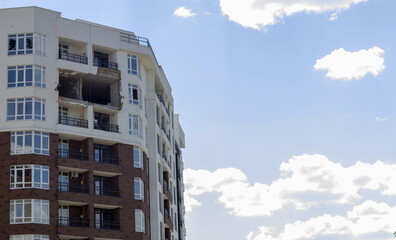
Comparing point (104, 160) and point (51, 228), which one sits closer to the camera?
point (51, 228)

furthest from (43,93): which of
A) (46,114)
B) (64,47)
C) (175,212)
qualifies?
(175,212)

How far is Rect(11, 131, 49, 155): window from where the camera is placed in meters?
71.2

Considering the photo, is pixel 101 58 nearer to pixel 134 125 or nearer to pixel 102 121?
pixel 102 121

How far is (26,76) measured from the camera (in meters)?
73.8

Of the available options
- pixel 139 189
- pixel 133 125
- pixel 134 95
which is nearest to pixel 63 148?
pixel 133 125

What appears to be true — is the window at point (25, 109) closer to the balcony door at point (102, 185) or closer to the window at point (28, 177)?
the window at point (28, 177)

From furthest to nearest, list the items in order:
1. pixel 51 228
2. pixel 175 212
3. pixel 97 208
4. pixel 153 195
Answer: pixel 175 212, pixel 153 195, pixel 97 208, pixel 51 228

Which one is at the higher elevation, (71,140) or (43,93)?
(43,93)

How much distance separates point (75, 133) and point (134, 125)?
7.74 metres

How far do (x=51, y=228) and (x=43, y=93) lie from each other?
47.0 ft

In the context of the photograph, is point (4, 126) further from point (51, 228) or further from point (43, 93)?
point (51, 228)

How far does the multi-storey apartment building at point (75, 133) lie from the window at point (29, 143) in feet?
0.34

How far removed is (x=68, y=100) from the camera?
74.8 m

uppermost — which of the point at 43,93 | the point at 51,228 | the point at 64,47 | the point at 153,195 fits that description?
the point at 64,47
